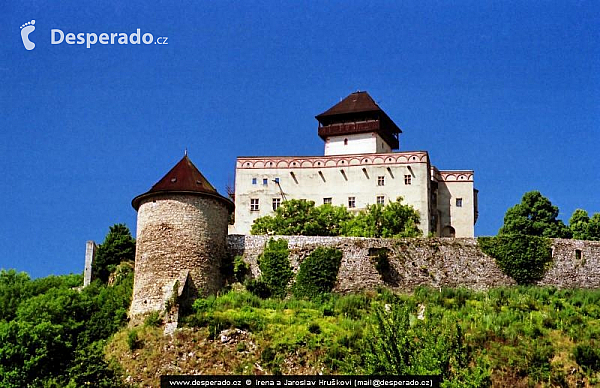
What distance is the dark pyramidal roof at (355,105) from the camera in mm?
68250

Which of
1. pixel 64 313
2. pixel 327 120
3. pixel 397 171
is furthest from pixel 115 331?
pixel 327 120

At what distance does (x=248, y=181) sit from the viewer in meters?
63.6

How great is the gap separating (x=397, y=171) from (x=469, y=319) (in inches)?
855

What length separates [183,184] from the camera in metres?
45.0

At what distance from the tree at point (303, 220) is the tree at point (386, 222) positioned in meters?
0.89

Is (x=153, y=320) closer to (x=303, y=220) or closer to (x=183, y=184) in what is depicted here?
(x=183, y=184)

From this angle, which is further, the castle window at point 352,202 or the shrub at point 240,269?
the castle window at point 352,202

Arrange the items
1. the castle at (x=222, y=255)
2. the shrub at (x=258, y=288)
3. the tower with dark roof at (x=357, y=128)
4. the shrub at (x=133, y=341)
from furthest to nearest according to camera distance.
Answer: the tower with dark roof at (x=357, y=128)
the shrub at (x=258, y=288)
the castle at (x=222, y=255)
the shrub at (x=133, y=341)

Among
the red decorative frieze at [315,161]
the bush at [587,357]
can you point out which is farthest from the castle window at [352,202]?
the bush at [587,357]

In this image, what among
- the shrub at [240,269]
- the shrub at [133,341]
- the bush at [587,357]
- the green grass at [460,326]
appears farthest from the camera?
the shrub at [240,269]

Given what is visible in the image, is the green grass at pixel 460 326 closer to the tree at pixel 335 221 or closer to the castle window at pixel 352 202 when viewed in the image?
the tree at pixel 335 221

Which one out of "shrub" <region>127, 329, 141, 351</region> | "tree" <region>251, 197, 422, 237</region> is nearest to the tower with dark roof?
"tree" <region>251, 197, 422, 237</region>

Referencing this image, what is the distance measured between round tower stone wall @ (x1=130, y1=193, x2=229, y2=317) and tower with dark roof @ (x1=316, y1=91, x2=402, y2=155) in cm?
2302

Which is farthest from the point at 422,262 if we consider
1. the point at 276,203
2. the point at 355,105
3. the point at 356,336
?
the point at 355,105
